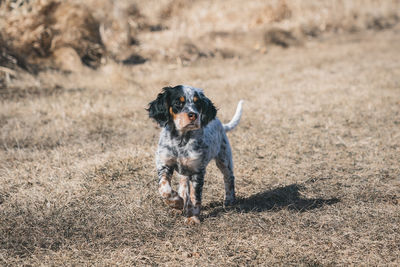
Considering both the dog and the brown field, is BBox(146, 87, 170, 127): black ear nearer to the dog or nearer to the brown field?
the dog

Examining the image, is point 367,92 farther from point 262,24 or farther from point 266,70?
point 262,24

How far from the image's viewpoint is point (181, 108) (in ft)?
11.4

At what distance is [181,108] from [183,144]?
313mm

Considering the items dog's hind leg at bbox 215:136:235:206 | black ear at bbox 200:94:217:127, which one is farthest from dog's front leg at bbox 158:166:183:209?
dog's hind leg at bbox 215:136:235:206

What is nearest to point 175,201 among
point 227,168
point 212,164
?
point 227,168

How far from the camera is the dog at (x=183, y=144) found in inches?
136

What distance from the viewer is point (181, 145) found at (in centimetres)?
350

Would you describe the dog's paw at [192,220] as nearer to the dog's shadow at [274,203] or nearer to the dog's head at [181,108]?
the dog's shadow at [274,203]

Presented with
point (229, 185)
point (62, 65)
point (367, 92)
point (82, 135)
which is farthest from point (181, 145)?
point (62, 65)

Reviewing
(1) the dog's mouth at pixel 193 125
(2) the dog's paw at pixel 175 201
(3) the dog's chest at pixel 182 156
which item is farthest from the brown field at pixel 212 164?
(1) the dog's mouth at pixel 193 125

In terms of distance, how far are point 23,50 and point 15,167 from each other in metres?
6.32

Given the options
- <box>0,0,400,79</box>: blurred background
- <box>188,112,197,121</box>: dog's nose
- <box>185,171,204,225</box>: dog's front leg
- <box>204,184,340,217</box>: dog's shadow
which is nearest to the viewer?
<box>188,112,197,121</box>: dog's nose

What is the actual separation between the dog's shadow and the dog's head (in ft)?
3.43

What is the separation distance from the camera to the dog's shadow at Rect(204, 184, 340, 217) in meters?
4.12
